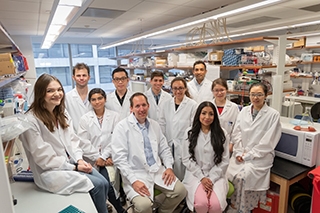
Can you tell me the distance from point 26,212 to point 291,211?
2.44 meters

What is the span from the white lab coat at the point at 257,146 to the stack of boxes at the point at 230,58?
0.96 metres

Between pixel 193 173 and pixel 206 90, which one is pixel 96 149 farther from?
pixel 206 90

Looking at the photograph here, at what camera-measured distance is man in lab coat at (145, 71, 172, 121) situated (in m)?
2.63

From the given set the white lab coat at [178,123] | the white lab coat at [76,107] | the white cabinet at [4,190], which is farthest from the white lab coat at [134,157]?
the white cabinet at [4,190]

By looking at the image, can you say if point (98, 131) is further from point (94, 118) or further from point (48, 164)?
point (48, 164)

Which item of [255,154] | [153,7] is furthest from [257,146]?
[153,7]

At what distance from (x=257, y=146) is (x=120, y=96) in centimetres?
155

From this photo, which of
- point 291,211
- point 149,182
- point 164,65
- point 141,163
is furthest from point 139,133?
point 164,65

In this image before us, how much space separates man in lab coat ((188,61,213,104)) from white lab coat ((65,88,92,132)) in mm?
1359

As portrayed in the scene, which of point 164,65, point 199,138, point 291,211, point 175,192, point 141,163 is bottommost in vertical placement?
point 291,211

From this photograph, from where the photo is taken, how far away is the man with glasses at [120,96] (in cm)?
248

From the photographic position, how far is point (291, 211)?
229 centimetres

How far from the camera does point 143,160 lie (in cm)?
199

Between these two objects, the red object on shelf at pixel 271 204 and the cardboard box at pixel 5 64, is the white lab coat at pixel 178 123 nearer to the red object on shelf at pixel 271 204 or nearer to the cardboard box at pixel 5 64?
the red object on shelf at pixel 271 204
